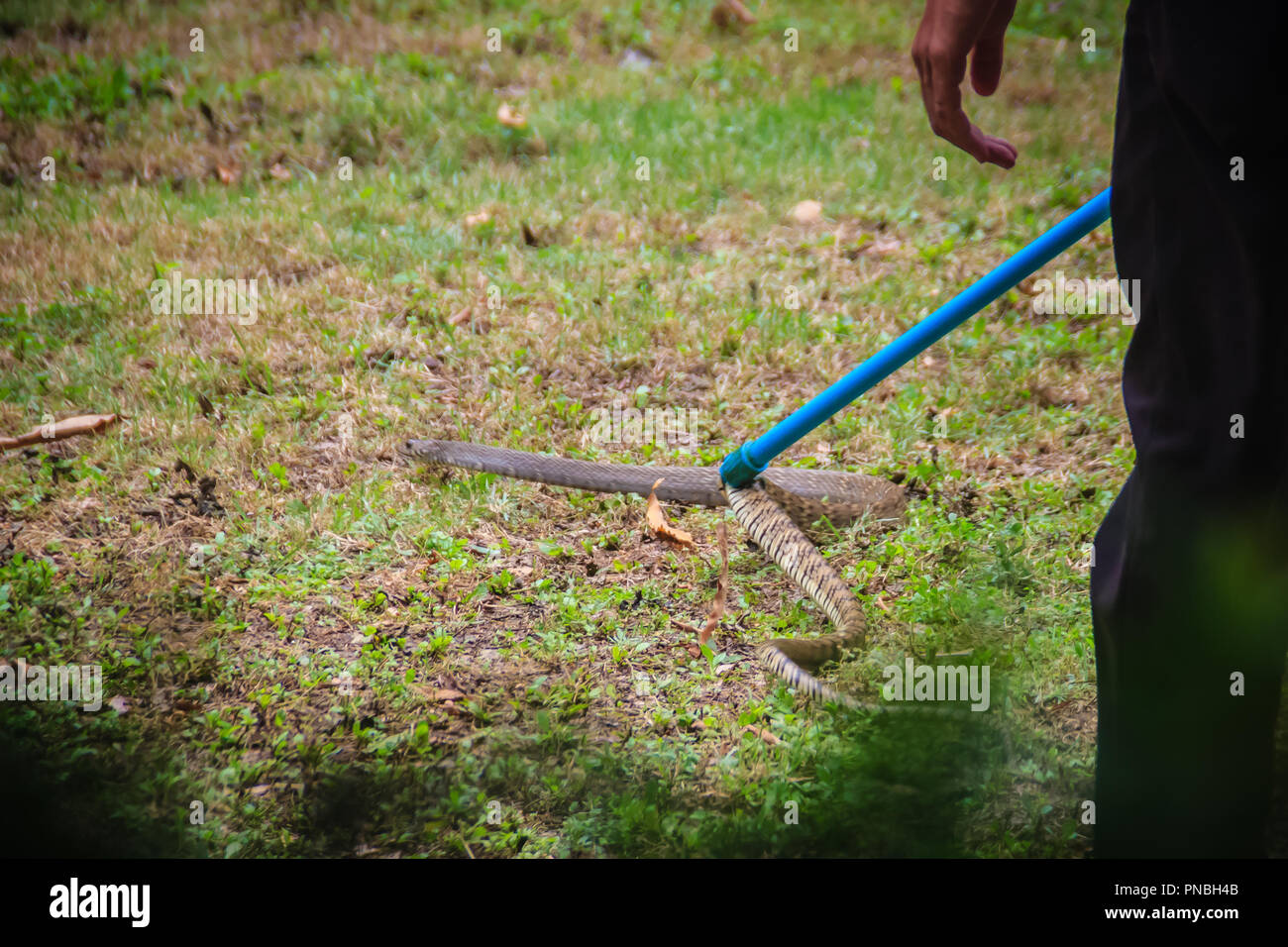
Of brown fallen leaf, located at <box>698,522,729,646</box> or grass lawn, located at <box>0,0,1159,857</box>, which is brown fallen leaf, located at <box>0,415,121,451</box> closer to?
grass lawn, located at <box>0,0,1159,857</box>

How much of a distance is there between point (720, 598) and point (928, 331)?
3.16 feet

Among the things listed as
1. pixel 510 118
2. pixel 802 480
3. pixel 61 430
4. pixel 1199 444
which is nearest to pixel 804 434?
pixel 802 480

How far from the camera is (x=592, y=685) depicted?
A: 259cm

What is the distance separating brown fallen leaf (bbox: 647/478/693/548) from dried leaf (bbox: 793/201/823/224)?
2.74m

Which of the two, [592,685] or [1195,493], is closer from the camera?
[1195,493]

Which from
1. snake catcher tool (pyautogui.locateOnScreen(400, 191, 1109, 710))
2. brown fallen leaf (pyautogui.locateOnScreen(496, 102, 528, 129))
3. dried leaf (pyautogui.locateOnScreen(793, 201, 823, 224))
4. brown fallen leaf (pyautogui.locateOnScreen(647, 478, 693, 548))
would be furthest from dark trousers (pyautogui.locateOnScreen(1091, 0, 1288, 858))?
brown fallen leaf (pyautogui.locateOnScreen(496, 102, 528, 129))

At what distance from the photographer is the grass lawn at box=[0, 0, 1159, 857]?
7.29 ft

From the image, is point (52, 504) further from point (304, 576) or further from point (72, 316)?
point (72, 316)

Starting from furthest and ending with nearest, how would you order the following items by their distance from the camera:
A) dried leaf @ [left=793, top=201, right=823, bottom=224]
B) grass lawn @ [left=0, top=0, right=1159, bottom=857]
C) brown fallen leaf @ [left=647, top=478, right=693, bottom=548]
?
dried leaf @ [left=793, top=201, right=823, bottom=224]
brown fallen leaf @ [left=647, top=478, right=693, bottom=548]
grass lawn @ [left=0, top=0, right=1159, bottom=857]

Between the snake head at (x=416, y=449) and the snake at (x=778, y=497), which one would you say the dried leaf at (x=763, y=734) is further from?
the snake head at (x=416, y=449)

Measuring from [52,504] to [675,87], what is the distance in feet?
17.2

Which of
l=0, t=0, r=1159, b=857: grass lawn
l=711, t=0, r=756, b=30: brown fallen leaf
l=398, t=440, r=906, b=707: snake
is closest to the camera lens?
l=0, t=0, r=1159, b=857: grass lawn

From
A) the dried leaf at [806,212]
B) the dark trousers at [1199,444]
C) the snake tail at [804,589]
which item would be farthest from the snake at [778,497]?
the dried leaf at [806,212]
